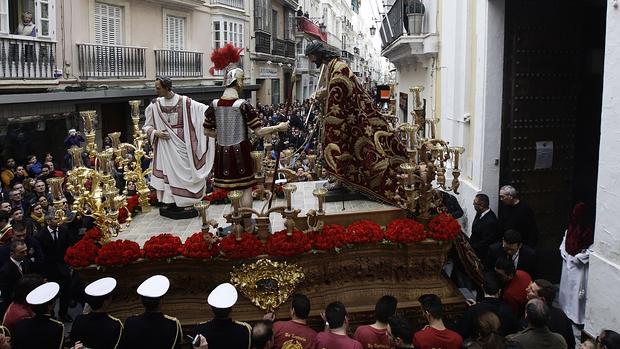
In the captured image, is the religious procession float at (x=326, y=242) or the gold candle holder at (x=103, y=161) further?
the gold candle holder at (x=103, y=161)

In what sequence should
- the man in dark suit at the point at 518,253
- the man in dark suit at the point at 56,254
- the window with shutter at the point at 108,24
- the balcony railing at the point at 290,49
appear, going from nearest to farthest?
the man in dark suit at the point at 518,253
the man in dark suit at the point at 56,254
the window with shutter at the point at 108,24
the balcony railing at the point at 290,49

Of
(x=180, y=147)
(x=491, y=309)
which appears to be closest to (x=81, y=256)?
(x=180, y=147)

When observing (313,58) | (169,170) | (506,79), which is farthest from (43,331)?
(506,79)

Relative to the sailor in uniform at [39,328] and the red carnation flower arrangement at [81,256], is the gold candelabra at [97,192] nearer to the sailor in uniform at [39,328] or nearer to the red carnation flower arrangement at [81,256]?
the red carnation flower arrangement at [81,256]

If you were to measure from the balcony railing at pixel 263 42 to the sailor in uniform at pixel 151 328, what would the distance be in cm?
2405

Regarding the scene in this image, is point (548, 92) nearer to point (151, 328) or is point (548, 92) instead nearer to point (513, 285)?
point (513, 285)

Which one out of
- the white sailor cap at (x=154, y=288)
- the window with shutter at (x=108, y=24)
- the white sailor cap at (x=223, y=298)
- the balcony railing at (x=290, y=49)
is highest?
the balcony railing at (x=290, y=49)

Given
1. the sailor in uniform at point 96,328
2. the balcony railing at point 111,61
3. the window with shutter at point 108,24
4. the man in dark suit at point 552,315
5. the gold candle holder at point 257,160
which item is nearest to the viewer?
the sailor in uniform at point 96,328

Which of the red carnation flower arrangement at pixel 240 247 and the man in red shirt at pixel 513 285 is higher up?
the red carnation flower arrangement at pixel 240 247

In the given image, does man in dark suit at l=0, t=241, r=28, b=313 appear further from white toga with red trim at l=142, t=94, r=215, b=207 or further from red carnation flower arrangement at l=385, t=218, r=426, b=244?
red carnation flower arrangement at l=385, t=218, r=426, b=244

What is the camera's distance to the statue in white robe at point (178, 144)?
23.3ft

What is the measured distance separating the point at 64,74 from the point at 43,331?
1177 cm

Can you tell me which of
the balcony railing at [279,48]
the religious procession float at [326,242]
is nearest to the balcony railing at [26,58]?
the religious procession float at [326,242]

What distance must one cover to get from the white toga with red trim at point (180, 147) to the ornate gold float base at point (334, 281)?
1671mm
